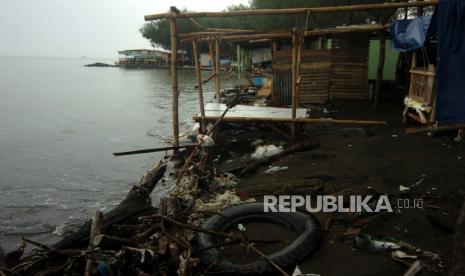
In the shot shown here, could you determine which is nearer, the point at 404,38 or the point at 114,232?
the point at 114,232

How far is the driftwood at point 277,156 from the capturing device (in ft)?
Answer: 24.6

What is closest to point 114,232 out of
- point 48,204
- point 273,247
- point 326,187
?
point 273,247

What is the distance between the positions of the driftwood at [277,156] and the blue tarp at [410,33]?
11.6ft

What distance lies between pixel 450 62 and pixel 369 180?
11.3 ft

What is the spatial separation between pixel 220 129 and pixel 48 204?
5.11 meters

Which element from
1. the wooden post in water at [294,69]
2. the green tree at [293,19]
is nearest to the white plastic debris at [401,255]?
the wooden post in water at [294,69]

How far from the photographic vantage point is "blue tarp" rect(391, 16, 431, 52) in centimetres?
849

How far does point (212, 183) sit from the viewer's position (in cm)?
705

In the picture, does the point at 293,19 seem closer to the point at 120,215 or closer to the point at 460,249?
the point at 120,215

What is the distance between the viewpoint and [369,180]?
604cm

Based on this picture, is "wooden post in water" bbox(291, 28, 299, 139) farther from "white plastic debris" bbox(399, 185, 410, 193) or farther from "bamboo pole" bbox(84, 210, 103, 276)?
"bamboo pole" bbox(84, 210, 103, 276)

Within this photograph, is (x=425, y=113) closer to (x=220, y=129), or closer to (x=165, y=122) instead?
(x=220, y=129)

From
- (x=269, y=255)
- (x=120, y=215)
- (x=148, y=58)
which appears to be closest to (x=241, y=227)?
(x=269, y=255)

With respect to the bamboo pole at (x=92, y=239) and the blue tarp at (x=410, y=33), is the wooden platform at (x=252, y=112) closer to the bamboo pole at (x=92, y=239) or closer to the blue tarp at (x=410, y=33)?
the blue tarp at (x=410, y=33)
